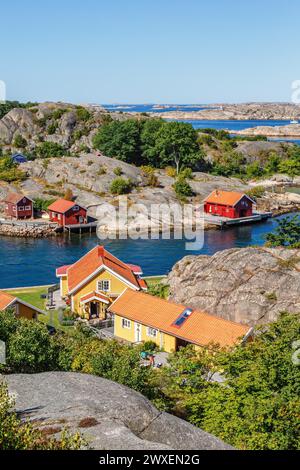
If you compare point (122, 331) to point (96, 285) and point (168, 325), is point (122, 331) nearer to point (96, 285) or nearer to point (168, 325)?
point (168, 325)

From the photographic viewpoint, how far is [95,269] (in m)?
41.8

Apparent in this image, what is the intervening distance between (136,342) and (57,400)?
Result: 787 inches

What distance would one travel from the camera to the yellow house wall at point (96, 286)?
1642 inches

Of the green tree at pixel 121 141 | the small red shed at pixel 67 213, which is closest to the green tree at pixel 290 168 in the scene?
the green tree at pixel 121 141

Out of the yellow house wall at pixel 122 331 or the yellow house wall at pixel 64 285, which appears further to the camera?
the yellow house wall at pixel 64 285

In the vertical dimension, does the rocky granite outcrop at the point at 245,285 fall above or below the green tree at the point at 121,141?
below

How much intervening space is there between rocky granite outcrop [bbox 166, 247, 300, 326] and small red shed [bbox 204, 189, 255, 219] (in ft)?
146

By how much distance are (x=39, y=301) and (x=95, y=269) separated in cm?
568

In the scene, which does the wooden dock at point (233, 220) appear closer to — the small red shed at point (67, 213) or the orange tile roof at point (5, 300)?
the small red shed at point (67, 213)

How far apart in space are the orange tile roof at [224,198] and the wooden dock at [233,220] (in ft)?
8.15

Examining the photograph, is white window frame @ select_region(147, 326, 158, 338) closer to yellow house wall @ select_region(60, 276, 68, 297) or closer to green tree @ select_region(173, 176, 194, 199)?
yellow house wall @ select_region(60, 276, 68, 297)

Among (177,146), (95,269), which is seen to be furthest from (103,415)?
(177,146)
